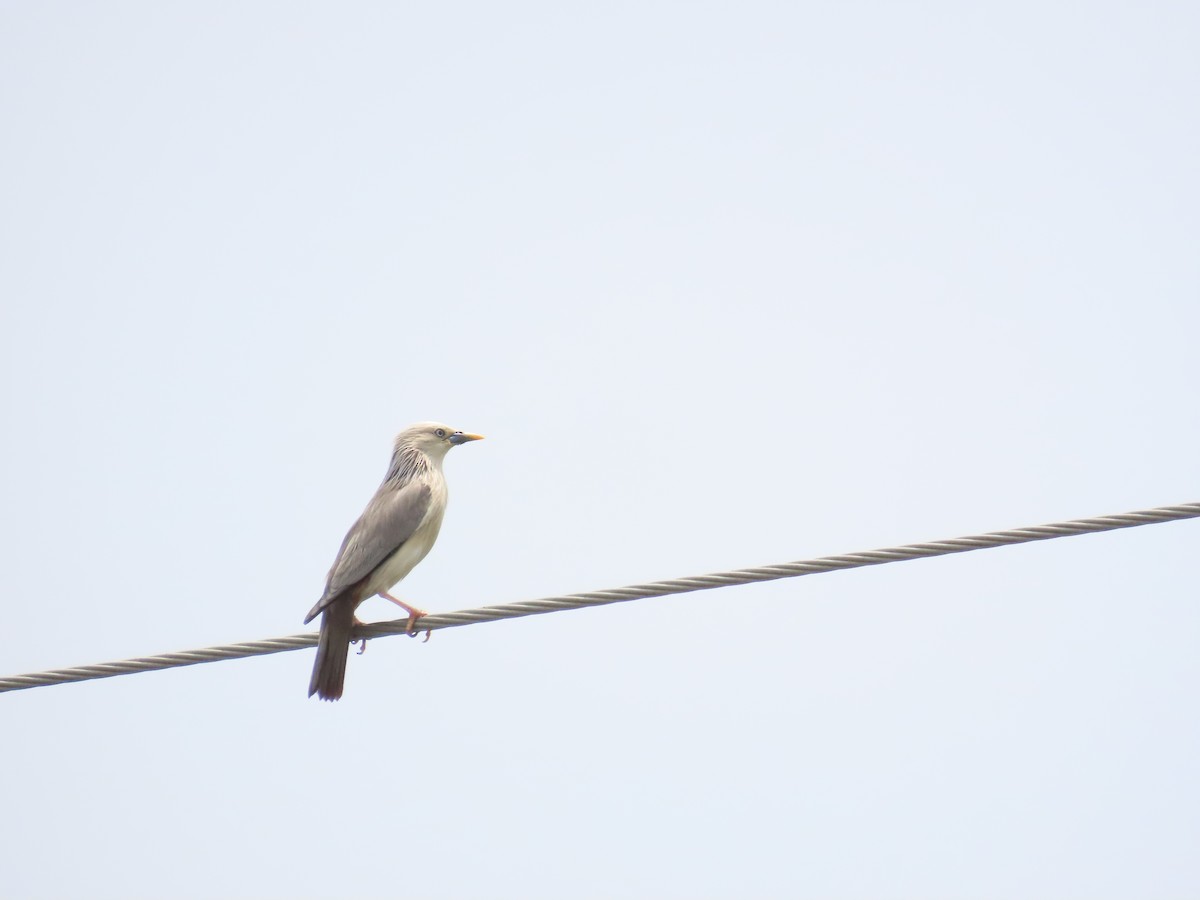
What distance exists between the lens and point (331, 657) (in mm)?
7676

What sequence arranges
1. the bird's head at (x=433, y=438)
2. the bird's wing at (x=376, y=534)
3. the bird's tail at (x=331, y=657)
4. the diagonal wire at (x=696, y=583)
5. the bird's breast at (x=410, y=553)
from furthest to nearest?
the bird's head at (x=433, y=438) < the bird's breast at (x=410, y=553) < the bird's wing at (x=376, y=534) < the bird's tail at (x=331, y=657) < the diagonal wire at (x=696, y=583)

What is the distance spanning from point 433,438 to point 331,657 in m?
2.16

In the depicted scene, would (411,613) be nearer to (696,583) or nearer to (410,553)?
(410,553)

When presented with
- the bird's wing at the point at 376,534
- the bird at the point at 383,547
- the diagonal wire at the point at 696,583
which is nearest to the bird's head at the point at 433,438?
the bird at the point at 383,547

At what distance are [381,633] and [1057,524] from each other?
12.2 feet

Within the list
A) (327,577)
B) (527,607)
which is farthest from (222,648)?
(327,577)

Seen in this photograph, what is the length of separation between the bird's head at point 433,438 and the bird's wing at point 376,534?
600 millimetres

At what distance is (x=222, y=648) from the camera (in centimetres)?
617

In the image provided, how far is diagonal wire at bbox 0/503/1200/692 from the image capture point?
226 inches

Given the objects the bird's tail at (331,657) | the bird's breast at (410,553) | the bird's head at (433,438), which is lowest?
the bird's tail at (331,657)

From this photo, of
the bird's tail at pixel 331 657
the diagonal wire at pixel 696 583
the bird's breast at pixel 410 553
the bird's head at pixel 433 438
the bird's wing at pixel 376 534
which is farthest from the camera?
the bird's head at pixel 433 438

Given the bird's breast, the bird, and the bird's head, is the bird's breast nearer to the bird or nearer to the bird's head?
the bird

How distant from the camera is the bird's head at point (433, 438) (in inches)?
370

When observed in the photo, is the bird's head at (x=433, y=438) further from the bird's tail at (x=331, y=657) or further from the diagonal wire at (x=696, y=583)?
the diagonal wire at (x=696, y=583)
